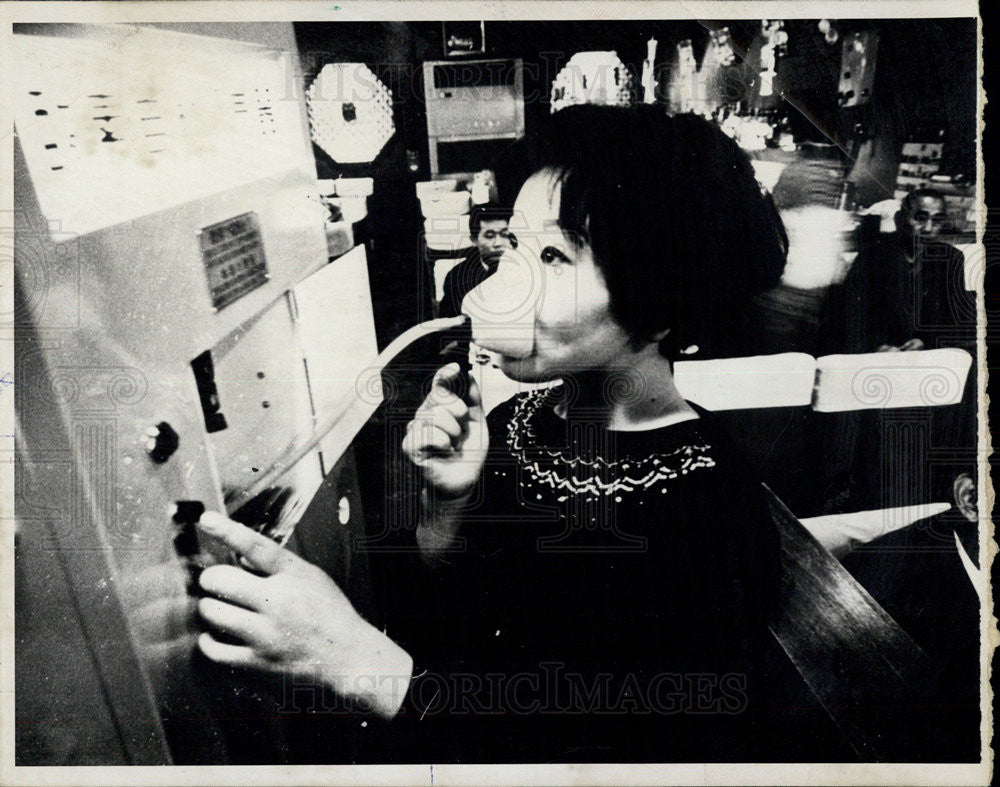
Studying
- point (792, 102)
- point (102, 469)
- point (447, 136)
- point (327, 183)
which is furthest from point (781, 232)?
point (102, 469)

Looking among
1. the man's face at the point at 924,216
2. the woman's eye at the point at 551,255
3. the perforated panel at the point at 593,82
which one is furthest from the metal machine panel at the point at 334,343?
the man's face at the point at 924,216

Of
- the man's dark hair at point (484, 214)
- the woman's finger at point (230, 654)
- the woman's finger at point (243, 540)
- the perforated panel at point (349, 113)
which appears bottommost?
the woman's finger at point (230, 654)

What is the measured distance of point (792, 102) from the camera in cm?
102

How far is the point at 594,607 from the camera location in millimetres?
1031

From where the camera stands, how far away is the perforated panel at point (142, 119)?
1003 millimetres

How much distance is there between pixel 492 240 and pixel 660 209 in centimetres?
22

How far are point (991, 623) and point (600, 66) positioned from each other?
919mm

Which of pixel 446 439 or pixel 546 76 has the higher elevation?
pixel 546 76

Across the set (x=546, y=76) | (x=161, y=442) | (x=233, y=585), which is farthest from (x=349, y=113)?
(x=233, y=585)

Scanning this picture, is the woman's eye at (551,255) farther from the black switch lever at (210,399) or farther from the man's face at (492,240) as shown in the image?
the black switch lever at (210,399)

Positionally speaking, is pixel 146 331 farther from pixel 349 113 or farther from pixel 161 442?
pixel 349 113

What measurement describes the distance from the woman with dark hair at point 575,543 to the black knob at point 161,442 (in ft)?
0.40

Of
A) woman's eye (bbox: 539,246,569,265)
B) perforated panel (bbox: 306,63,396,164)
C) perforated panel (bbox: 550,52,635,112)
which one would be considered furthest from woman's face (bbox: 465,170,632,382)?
perforated panel (bbox: 306,63,396,164)

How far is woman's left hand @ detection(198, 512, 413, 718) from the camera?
1020 millimetres
